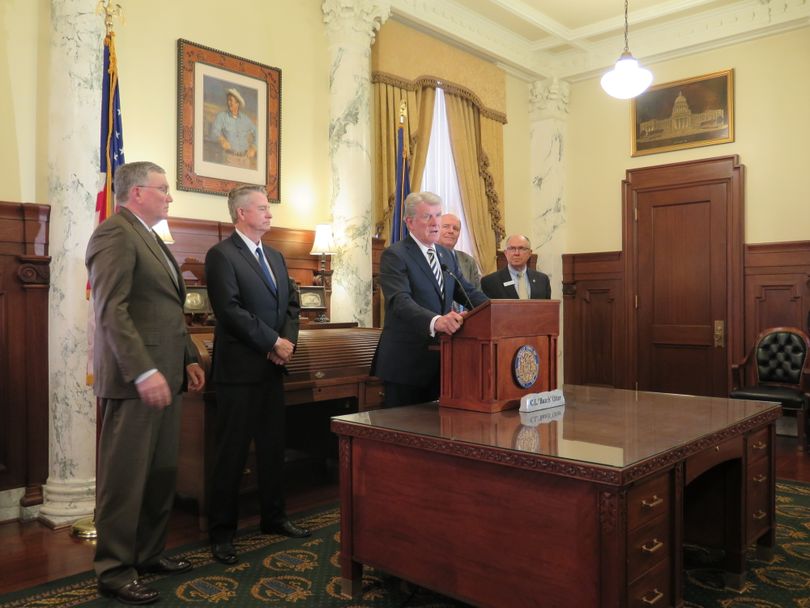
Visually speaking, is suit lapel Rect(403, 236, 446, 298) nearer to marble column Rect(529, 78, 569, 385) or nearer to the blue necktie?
the blue necktie

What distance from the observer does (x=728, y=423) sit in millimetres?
2611

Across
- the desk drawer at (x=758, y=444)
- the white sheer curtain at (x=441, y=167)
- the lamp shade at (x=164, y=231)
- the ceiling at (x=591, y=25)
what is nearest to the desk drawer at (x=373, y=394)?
the lamp shade at (x=164, y=231)

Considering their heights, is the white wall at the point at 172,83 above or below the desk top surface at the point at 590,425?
above

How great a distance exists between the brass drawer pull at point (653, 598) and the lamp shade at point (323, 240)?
3.71 meters

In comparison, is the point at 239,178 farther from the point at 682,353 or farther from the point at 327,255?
the point at 682,353

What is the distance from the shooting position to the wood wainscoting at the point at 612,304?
662cm

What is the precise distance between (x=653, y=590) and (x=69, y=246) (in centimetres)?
338

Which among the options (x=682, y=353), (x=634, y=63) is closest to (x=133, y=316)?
(x=634, y=63)

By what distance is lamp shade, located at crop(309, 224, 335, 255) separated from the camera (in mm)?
5367

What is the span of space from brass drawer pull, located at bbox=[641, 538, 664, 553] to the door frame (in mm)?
5269

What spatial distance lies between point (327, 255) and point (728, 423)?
3.65 m

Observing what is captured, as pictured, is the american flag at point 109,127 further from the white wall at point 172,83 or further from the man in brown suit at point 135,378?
the man in brown suit at point 135,378

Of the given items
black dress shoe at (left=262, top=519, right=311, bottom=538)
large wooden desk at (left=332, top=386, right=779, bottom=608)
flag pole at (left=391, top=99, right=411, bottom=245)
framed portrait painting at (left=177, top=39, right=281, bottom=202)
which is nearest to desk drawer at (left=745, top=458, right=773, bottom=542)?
large wooden desk at (left=332, top=386, right=779, bottom=608)

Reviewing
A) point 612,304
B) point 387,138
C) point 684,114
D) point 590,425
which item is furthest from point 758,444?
point 684,114
